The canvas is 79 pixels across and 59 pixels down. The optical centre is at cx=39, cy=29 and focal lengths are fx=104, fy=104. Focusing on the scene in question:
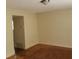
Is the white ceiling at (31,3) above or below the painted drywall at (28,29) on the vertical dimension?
above

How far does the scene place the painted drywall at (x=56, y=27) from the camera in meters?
5.66

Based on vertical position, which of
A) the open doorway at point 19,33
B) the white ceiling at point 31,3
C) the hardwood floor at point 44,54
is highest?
the white ceiling at point 31,3

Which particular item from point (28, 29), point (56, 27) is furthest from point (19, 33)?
point (56, 27)

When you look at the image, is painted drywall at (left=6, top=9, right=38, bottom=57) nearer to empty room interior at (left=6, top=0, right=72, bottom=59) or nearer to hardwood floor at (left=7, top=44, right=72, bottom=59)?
empty room interior at (left=6, top=0, right=72, bottom=59)

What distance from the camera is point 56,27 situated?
20.0 feet

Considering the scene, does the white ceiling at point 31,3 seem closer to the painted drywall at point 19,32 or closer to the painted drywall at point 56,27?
the painted drywall at point 19,32

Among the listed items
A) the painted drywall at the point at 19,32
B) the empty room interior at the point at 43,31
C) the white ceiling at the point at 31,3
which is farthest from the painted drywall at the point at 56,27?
the white ceiling at the point at 31,3

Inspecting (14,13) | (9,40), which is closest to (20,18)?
(14,13)

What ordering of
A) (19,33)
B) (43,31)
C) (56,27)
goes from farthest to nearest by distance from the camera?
(43,31) < (56,27) < (19,33)

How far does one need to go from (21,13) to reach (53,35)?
237 centimetres

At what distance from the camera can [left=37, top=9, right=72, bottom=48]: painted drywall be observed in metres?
5.66

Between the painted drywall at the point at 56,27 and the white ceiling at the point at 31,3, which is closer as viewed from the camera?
the white ceiling at the point at 31,3

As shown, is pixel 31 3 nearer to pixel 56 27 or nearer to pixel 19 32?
pixel 19 32
